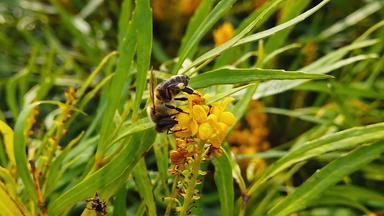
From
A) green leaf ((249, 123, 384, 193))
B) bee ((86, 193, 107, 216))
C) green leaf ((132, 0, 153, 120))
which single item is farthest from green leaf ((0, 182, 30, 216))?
green leaf ((249, 123, 384, 193))

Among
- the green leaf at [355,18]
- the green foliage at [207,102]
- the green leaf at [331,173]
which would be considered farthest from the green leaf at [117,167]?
the green leaf at [355,18]

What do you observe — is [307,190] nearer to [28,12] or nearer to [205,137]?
[205,137]

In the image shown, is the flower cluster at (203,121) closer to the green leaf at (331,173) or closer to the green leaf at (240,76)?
the green leaf at (240,76)

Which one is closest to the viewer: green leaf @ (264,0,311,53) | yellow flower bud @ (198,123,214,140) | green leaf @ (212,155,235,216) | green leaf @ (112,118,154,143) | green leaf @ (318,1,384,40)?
yellow flower bud @ (198,123,214,140)

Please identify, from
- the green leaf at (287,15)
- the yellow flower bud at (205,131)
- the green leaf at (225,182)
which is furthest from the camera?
the green leaf at (287,15)

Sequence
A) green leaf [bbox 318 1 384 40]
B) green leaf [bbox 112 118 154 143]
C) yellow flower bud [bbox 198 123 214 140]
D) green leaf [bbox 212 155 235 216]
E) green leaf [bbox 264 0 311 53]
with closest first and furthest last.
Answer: yellow flower bud [bbox 198 123 214 140], green leaf [bbox 112 118 154 143], green leaf [bbox 212 155 235 216], green leaf [bbox 264 0 311 53], green leaf [bbox 318 1 384 40]

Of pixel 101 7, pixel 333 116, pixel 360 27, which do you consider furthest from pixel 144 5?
pixel 101 7

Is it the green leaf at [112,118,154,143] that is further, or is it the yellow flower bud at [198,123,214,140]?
the green leaf at [112,118,154,143]

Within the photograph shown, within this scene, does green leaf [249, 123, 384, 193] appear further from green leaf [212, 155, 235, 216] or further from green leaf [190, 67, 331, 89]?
green leaf [190, 67, 331, 89]
